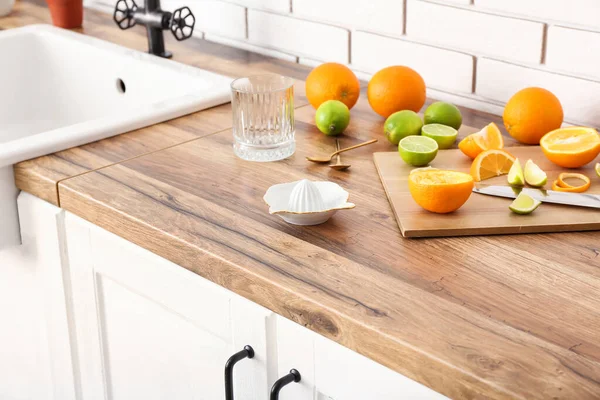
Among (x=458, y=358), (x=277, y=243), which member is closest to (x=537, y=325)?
(x=458, y=358)

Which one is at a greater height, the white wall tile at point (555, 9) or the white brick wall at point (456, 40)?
the white wall tile at point (555, 9)

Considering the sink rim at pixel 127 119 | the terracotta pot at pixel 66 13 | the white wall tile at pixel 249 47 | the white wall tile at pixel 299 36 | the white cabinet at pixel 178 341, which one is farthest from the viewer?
the terracotta pot at pixel 66 13

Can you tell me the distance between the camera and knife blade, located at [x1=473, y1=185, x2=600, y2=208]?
0.97 meters

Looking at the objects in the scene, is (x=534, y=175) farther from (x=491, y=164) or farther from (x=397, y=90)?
(x=397, y=90)

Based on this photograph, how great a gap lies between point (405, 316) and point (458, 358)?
8 centimetres

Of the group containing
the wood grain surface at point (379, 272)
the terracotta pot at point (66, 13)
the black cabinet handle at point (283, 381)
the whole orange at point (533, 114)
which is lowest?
the black cabinet handle at point (283, 381)

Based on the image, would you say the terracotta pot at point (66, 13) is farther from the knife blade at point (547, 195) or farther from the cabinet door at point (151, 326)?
the knife blade at point (547, 195)

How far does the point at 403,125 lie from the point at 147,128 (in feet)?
1.36

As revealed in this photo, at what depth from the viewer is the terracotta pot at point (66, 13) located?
185 cm

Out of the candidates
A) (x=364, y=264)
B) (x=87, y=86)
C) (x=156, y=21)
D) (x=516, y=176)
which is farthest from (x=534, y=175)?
(x=87, y=86)

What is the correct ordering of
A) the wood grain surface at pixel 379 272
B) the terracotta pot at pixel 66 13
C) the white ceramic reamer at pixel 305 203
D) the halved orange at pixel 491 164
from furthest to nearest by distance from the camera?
the terracotta pot at pixel 66 13, the halved orange at pixel 491 164, the white ceramic reamer at pixel 305 203, the wood grain surface at pixel 379 272

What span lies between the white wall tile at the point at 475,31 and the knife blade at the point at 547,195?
363 millimetres

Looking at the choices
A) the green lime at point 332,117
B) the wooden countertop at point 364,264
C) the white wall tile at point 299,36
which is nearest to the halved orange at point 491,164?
the wooden countertop at point 364,264

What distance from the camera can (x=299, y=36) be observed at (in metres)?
1.64
